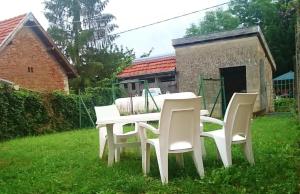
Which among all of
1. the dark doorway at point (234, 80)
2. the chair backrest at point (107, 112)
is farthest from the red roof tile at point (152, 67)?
the chair backrest at point (107, 112)

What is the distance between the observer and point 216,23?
43156 mm

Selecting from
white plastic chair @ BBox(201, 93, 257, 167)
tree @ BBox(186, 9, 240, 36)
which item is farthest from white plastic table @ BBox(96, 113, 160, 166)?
tree @ BBox(186, 9, 240, 36)

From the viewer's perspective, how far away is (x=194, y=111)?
5.00 meters

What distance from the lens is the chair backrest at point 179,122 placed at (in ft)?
15.9

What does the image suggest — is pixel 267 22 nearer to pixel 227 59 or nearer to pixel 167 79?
pixel 167 79

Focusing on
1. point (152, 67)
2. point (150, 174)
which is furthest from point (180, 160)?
point (152, 67)

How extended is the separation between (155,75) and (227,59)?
13.3ft

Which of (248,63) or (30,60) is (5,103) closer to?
(30,60)

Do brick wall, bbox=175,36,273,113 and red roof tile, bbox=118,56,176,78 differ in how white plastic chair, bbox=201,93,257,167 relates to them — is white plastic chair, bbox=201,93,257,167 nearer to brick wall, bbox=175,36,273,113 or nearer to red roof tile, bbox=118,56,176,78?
brick wall, bbox=175,36,273,113

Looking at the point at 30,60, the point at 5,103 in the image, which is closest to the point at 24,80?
the point at 30,60

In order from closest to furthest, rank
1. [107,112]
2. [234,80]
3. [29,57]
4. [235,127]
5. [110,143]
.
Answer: [235,127]
[110,143]
[107,112]
[29,57]
[234,80]

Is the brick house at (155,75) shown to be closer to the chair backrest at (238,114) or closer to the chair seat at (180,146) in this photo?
the chair backrest at (238,114)

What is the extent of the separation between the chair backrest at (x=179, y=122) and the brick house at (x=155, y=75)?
13.9 m

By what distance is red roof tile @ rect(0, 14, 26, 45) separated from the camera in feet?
59.3
